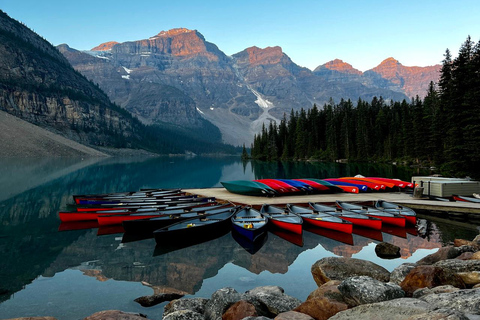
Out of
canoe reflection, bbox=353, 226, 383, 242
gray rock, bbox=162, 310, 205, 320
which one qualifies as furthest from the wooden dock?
gray rock, bbox=162, 310, 205, 320

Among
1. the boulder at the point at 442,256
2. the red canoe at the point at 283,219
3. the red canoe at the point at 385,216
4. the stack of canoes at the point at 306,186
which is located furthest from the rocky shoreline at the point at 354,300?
the stack of canoes at the point at 306,186

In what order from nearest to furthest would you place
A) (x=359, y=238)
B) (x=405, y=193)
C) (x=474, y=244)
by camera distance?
1. (x=474, y=244)
2. (x=359, y=238)
3. (x=405, y=193)

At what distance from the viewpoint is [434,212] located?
969 inches

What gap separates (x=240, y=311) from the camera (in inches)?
311

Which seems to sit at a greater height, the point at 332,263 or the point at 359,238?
the point at 332,263

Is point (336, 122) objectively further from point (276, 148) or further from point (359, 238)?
point (359, 238)

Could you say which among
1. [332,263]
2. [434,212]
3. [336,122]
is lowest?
[434,212]

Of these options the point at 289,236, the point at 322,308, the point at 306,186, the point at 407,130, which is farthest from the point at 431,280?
the point at 407,130

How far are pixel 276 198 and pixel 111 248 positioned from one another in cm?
1525

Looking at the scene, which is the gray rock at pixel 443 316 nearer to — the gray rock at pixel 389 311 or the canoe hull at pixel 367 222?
the gray rock at pixel 389 311

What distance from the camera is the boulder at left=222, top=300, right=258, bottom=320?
25.4ft

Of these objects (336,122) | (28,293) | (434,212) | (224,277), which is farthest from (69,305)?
(336,122)

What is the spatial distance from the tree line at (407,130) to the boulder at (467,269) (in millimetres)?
30059

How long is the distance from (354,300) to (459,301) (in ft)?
7.15
